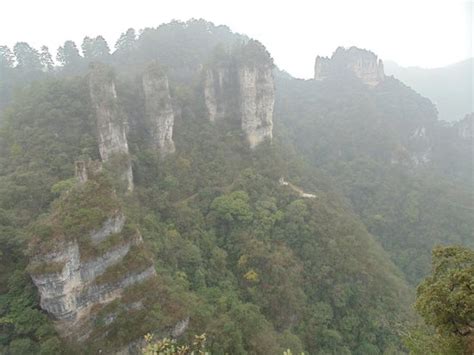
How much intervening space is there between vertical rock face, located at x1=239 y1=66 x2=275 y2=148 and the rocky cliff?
20.9 meters

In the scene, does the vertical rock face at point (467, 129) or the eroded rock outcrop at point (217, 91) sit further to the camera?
the vertical rock face at point (467, 129)

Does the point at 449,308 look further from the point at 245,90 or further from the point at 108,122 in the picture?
the point at 245,90

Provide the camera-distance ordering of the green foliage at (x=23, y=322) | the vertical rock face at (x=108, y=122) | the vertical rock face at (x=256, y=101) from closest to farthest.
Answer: the green foliage at (x=23, y=322)
the vertical rock face at (x=108, y=122)
the vertical rock face at (x=256, y=101)

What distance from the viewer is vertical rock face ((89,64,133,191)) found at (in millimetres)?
26609

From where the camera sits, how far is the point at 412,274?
3531 centimetres

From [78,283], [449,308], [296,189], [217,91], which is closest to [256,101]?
[217,91]

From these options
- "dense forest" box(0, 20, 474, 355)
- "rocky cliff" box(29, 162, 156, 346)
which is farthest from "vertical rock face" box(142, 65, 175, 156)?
"rocky cliff" box(29, 162, 156, 346)


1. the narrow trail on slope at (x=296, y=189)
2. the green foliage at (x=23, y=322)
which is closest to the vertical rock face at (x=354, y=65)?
the narrow trail on slope at (x=296, y=189)

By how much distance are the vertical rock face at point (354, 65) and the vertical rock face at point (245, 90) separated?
133ft

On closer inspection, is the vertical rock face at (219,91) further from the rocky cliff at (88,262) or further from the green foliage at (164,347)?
the green foliage at (164,347)

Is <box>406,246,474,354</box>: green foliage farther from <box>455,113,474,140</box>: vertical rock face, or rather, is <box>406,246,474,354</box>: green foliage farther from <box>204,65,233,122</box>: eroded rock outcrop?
<box>455,113,474,140</box>: vertical rock face

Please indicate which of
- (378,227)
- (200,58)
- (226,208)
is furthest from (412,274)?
(200,58)

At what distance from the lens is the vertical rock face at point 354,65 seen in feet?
236

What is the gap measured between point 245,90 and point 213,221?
14.9 metres
